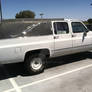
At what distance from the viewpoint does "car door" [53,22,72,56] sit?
217 inches

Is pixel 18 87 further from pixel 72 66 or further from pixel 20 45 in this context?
pixel 72 66

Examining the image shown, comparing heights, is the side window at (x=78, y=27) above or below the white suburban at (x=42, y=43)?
above

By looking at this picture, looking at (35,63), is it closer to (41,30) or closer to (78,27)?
(41,30)

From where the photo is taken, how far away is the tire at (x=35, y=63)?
4991 mm

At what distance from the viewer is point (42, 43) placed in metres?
5.10

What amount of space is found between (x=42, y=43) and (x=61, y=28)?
1181mm

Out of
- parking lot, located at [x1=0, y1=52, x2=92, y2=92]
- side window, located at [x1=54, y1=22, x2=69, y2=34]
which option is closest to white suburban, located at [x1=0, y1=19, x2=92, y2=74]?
side window, located at [x1=54, y1=22, x2=69, y2=34]

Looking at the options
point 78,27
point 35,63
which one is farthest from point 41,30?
point 78,27

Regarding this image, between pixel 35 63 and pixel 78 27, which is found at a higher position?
pixel 78 27

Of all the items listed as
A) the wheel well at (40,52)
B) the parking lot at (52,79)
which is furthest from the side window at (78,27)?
the wheel well at (40,52)

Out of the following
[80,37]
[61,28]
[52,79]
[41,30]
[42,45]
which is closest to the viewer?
[52,79]

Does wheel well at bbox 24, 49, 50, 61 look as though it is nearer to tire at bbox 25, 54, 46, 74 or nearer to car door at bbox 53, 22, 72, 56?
tire at bbox 25, 54, 46, 74

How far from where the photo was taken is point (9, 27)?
8477 mm

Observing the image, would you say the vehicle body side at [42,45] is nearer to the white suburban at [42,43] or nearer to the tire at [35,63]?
the white suburban at [42,43]
